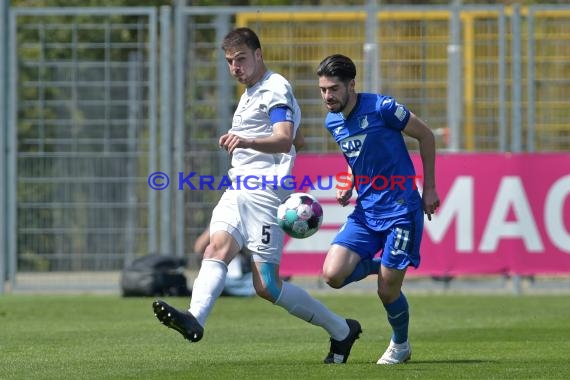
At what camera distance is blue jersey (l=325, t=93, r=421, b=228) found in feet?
32.4

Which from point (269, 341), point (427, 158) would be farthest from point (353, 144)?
point (269, 341)

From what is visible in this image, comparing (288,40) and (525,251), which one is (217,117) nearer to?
(288,40)

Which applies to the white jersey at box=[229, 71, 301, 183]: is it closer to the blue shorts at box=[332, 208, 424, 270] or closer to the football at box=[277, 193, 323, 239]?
the football at box=[277, 193, 323, 239]

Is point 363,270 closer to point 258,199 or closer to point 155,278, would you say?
point 258,199

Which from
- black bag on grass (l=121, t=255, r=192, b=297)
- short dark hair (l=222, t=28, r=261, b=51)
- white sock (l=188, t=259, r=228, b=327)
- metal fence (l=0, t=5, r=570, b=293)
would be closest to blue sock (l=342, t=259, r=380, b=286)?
white sock (l=188, t=259, r=228, b=327)

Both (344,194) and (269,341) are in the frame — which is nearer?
(344,194)

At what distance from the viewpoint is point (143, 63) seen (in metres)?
19.3

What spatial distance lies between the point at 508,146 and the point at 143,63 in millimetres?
4703

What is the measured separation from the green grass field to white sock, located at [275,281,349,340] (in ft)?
0.80

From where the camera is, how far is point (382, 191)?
32.4 feet

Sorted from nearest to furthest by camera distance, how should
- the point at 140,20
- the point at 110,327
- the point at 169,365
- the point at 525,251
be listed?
the point at 169,365 → the point at 110,327 → the point at 525,251 → the point at 140,20

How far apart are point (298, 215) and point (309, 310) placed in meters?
0.63

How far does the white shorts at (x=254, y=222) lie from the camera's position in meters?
9.67

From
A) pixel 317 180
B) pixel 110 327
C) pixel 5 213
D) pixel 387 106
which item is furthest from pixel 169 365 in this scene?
pixel 5 213
